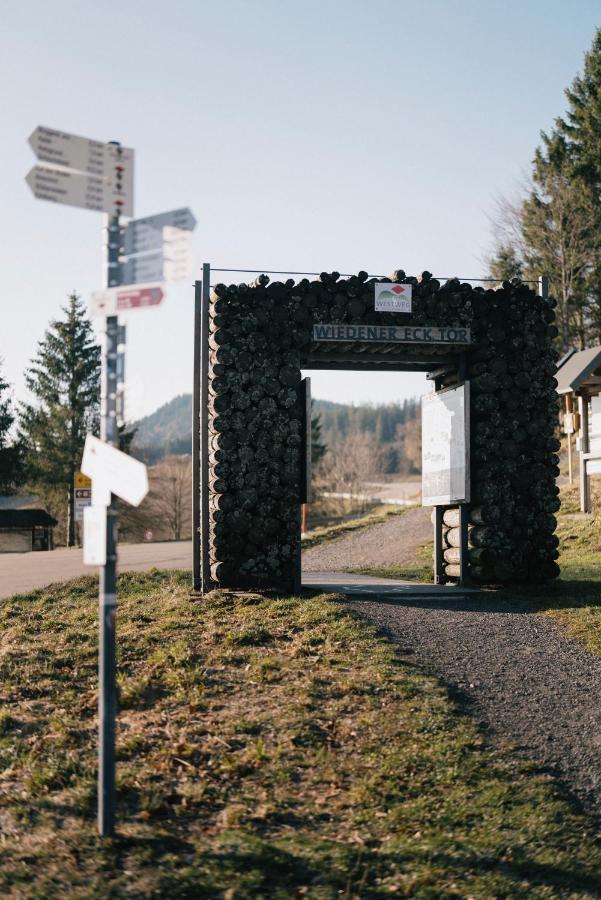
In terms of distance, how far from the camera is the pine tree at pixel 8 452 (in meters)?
44.7

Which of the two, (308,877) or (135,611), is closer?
(308,877)

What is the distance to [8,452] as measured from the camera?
44969 mm

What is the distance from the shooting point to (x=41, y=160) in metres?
5.18

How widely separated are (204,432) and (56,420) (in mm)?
35452

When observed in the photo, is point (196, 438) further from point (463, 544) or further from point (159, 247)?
point (159, 247)

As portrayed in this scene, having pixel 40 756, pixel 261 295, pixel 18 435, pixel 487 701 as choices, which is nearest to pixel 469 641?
pixel 487 701

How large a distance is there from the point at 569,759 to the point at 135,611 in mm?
6555

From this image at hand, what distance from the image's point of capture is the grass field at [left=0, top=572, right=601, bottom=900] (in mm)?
5027

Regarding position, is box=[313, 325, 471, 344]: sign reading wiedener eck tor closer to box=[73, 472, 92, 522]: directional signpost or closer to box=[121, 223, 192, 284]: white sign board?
box=[73, 472, 92, 522]: directional signpost

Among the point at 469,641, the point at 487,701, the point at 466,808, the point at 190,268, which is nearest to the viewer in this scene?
the point at 190,268

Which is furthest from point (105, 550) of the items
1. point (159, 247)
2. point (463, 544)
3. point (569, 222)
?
point (569, 222)

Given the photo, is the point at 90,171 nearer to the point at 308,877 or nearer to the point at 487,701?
the point at 308,877

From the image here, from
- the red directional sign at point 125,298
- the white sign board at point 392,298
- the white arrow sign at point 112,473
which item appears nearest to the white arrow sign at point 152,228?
the red directional sign at point 125,298

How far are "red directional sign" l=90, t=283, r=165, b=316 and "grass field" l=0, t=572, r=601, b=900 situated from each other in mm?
3143
